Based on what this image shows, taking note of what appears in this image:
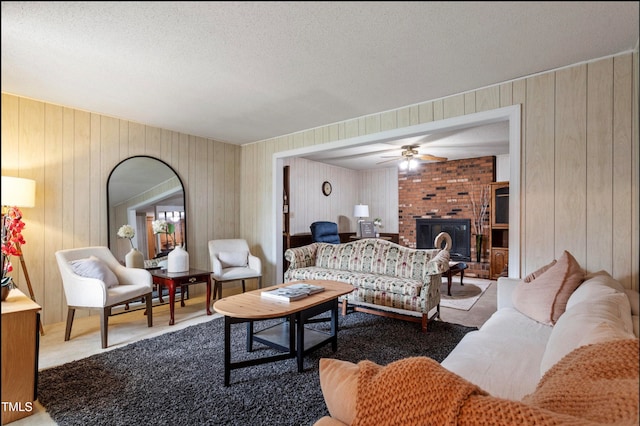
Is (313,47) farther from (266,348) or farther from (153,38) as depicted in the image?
(266,348)

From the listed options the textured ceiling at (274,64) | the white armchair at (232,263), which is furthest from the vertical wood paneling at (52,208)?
the white armchair at (232,263)

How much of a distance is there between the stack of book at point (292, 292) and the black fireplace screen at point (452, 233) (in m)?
4.48

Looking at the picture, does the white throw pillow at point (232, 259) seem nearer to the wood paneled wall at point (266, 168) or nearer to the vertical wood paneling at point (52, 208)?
the wood paneled wall at point (266, 168)

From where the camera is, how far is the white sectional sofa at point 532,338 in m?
0.99

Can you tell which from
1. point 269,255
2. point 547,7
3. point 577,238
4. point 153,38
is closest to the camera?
point 547,7

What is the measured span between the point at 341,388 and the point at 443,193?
21.0ft

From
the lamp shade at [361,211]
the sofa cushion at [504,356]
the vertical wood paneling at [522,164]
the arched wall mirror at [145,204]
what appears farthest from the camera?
the lamp shade at [361,211]

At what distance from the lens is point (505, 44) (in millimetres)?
2084

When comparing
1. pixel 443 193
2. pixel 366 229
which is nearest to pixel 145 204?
pixel 366 229

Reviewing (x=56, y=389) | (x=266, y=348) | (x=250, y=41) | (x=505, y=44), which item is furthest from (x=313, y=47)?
(x=56, y=389)

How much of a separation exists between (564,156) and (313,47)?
211 centimetres

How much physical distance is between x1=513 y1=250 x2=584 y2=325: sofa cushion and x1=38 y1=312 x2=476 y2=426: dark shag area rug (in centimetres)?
77

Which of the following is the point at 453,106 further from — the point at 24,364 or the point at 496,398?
the point at 24,364

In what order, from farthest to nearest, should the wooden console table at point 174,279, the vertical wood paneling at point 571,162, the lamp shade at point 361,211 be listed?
the lamp shade at point 361,211 < the wooden console table at point 174,279 < the vertical wood paneling at point 571,162
